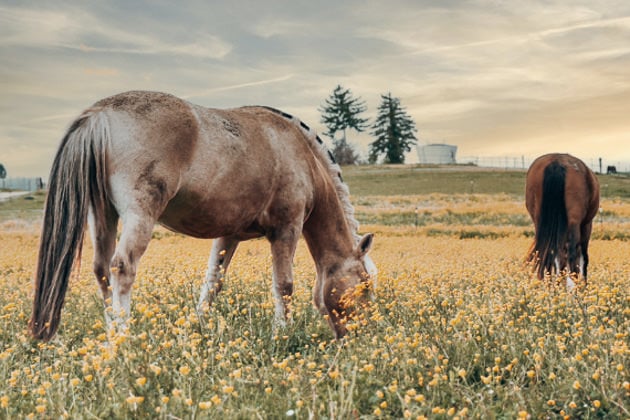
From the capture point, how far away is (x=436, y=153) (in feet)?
292

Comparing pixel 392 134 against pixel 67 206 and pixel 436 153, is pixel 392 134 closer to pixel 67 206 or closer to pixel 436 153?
pixel 436 153

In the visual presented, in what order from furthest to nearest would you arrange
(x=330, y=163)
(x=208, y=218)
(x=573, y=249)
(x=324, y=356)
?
(x=573, y=249) < (x=330, y=163) < (x=208, y=218) < (x=324, y=356)

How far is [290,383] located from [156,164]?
7.87 ft

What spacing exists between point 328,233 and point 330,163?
3.04 feet

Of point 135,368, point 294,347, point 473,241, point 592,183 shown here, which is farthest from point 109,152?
point 473,241

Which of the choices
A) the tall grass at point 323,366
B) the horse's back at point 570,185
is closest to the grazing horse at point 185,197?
the tall grass at point 323,366

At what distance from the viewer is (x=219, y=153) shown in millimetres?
5945

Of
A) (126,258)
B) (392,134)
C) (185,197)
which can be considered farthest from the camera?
(392,134)

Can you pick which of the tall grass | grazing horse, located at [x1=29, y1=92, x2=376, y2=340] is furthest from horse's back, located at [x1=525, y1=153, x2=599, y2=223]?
grazing horse, located at [x1=29, y1=92, x2=376, y2=340]

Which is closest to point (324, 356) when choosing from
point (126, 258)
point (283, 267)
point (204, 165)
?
point (126, 258)

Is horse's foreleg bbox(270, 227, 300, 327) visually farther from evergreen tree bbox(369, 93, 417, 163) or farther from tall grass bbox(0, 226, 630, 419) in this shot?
evergreen tree bbox(369, 93, 417, 163)

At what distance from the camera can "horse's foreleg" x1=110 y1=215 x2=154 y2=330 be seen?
5180mm

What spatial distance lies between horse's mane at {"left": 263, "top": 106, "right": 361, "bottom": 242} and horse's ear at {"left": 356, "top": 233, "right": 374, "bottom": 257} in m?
0.42

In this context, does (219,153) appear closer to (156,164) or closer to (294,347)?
(156,164)
